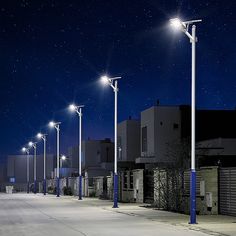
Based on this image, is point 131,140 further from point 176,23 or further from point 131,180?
point 176,23

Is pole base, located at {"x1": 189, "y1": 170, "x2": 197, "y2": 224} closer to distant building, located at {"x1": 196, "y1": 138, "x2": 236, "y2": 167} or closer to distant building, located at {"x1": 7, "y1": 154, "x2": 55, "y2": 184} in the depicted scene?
distant building, located at {"x1": 196, "y1": 138, "x2": 236, "y2": 167}

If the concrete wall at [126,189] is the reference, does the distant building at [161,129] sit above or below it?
above

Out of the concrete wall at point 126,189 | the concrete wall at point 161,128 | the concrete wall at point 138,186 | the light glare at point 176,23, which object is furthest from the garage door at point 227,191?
the concrete wall at point 161,128

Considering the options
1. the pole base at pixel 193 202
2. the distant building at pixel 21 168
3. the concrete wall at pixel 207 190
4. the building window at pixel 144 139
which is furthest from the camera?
the distant building at pixel 21 168

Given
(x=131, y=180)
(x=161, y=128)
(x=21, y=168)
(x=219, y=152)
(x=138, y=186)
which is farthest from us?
(x=21, y=168)

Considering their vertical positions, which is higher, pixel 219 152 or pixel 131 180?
pixel 219 152

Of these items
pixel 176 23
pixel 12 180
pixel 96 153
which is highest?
pixel 176 23

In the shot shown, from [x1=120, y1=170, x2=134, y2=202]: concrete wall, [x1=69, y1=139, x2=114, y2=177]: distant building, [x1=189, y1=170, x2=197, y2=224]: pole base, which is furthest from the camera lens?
[x1=69, y1=139, x2=114, y2=177]: distant building

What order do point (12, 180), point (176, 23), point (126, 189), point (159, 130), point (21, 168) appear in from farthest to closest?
1. point (21, 168)
2. point (12, 180)
3. point (159, 130)
4. point (126, 189)
5. point (176, 23)

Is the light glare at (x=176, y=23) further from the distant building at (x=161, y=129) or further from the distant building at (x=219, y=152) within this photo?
the distant building at (x=161, y=129)

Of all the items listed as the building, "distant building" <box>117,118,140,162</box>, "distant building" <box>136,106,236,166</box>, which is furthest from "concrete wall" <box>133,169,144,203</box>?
"distant building" <box>117,118,140,162</box>

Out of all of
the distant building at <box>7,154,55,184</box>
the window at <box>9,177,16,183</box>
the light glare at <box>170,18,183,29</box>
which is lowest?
the window at <box>9,177,16,183</box>

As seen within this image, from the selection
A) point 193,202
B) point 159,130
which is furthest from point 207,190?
point 159,130

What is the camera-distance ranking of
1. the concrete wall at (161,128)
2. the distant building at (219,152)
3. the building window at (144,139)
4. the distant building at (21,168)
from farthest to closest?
the distant building at (21,168) < the building window at (144,139) < the concrete wall at (161,128) < the distant building at (219,152)
